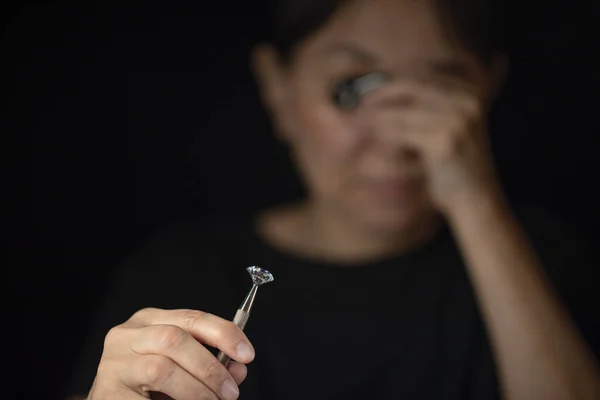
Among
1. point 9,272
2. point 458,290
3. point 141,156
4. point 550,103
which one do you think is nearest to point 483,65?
point 550,103

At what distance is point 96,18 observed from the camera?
52 cm

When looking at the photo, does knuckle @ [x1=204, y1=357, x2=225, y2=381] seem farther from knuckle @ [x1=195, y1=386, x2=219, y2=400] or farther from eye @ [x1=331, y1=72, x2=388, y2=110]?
eye @ [x1=331, y1=72, x2=388, y2=110]

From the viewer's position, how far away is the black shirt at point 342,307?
16.7 inches

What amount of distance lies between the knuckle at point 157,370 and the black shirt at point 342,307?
0.29 feet

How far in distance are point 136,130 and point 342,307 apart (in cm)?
23

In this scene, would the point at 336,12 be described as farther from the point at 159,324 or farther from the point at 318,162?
the point at 159,324

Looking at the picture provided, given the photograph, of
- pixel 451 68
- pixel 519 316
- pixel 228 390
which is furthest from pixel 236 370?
pixel 451 68

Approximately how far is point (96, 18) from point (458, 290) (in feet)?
1.24

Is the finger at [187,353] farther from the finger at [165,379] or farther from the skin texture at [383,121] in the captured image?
the skin texture at [383,121]

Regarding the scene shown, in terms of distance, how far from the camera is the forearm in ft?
1.31

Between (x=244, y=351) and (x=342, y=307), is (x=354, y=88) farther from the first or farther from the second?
(x=244, y=351)

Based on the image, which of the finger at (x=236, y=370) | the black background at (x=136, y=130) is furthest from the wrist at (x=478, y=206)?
the finger at (x=236, y=370)

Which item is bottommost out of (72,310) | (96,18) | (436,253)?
(72,310)

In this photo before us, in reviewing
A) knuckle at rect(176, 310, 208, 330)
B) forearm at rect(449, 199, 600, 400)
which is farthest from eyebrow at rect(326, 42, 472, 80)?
knuckle at rect(176, 310, 208, 330)
